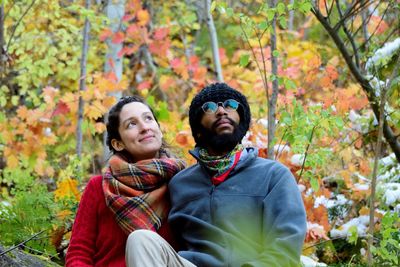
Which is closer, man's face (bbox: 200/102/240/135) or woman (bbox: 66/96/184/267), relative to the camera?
man's face (bbox: 200/102/240/135)

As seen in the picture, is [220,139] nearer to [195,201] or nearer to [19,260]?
[195,201]

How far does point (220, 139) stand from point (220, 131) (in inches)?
1.9

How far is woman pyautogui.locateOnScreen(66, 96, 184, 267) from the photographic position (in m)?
4.03

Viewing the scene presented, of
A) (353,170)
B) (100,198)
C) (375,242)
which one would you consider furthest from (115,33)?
(100,198)

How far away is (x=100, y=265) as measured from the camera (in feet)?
13.4

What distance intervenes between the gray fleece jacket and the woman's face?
32 centimetres

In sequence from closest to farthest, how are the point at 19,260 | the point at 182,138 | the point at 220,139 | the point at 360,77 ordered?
1. the point at 220,139
2. the point at 19,260
3. the point at 360,77
4. the point at 182,138

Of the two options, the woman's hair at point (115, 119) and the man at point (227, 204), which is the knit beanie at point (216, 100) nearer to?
the man at point (227, 204)

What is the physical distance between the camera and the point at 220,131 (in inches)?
153

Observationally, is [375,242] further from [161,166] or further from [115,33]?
[115,33]

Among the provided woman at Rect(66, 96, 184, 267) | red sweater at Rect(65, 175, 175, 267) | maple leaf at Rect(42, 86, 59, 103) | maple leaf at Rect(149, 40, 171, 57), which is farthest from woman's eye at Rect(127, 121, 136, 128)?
maple leaf at Rect(149, 40, 171, 57)

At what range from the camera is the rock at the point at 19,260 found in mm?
4199

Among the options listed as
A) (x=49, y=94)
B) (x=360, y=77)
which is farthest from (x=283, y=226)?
(x=49, y=94)

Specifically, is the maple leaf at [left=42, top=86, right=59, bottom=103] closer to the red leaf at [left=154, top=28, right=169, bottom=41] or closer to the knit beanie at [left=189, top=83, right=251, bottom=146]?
the red leaf at [left=154, top=28, right=169, bottom=41]
